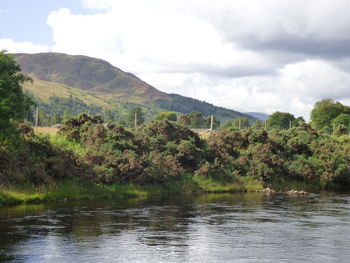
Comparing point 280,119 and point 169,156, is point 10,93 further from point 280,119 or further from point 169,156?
point 280,119

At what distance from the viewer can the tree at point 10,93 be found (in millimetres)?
39938

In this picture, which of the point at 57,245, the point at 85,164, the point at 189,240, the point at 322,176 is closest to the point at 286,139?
the point at 322,176

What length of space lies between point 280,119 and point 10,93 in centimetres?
15006

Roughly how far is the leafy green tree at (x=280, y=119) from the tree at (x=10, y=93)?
477 feet

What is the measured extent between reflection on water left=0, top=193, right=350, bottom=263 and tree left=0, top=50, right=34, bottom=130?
24.9ft

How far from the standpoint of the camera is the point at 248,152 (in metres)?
73.7

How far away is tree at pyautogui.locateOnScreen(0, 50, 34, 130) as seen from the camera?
131ft

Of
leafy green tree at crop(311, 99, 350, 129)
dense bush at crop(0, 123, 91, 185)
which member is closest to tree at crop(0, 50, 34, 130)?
dense bush at crop(0, 123, 91, 185)

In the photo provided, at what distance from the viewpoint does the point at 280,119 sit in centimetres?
18100

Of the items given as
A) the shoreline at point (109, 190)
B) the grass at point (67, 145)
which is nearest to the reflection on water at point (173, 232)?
the shoreline at point (109, 190)

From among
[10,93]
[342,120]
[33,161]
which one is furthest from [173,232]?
[342,120]

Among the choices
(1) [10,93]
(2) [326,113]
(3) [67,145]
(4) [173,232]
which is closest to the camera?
(4) [173,232]

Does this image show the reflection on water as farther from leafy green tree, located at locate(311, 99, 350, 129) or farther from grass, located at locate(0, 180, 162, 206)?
leafy green tree, located at locate(311, 99, 350, 129)

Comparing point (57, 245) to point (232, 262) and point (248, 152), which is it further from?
point (248, 152)
